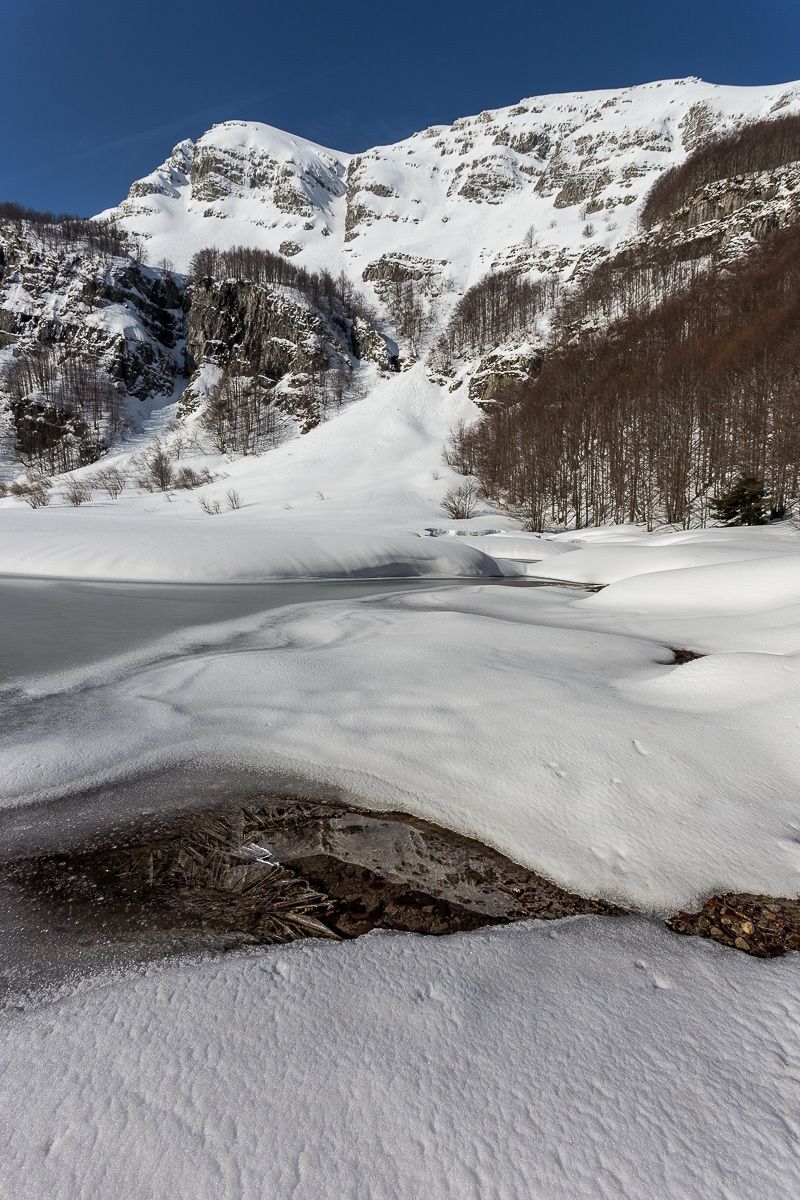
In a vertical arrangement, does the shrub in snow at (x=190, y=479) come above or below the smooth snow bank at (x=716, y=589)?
above

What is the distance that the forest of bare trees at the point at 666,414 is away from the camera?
74.4 ft

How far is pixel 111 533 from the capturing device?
12.8m

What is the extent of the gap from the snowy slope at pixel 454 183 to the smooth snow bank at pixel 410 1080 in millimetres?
82559

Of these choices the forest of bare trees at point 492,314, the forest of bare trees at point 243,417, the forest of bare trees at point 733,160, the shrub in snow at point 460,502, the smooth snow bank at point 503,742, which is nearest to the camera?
the smooth snow bank at point 503,742

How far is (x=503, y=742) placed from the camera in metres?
2.66

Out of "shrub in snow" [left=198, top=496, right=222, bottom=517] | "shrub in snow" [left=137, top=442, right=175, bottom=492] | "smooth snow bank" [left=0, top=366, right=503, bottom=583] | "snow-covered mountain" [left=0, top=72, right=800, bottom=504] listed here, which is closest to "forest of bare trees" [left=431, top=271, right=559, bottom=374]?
"snow-covered mountain" [left=0, top=72, right=800, bottom=504]

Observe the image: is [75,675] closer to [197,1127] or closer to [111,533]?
[197,1127]

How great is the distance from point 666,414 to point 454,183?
10971cm

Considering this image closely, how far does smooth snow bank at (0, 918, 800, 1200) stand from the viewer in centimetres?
89

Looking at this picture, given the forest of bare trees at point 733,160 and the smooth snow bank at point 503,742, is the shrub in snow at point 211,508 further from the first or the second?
the forest of bare trees at point 733,160

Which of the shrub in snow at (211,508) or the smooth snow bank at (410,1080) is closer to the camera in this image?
the smooth snow bank at (410,1080)

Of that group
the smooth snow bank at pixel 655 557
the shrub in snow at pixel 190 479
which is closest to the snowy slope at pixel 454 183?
the shrub in snow at pixel 190 479

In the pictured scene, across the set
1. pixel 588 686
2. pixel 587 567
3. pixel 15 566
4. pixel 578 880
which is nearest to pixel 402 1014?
pixel 578 880

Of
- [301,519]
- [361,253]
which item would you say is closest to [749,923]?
[301,519]
